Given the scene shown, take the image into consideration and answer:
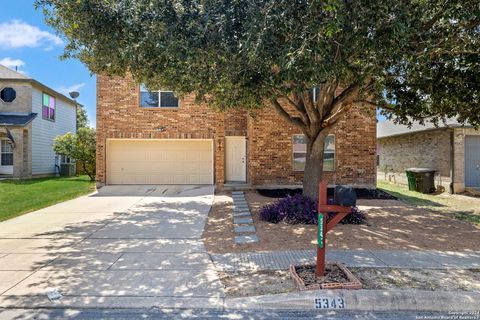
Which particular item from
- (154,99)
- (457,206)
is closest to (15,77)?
(154,99)

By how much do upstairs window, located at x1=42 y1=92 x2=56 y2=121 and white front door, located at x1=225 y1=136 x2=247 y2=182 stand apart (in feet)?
46.5

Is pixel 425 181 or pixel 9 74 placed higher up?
pixel 9 74

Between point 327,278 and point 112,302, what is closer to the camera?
point 112,302

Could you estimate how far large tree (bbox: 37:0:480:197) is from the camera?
16.2ft

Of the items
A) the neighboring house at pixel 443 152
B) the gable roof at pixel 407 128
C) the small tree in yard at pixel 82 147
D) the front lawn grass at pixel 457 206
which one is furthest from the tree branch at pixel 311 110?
the small tree in yard at pixel 82 147

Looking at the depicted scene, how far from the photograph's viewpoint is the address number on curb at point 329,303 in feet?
12.8

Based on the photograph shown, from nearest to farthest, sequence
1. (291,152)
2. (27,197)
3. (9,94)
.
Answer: (27,197) < (291,152) < (9,94)

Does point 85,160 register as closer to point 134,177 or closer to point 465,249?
point 134,177

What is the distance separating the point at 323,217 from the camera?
171 inches

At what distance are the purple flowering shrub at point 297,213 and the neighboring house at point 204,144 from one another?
5.19m

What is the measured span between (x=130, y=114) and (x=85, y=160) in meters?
5.64

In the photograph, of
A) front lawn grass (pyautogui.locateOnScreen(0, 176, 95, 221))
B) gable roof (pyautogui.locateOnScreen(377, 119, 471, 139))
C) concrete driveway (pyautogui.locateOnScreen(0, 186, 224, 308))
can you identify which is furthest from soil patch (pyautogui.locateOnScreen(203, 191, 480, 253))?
gable roof (pyautogui.locateOnScreen(377, 119, 471, 139))

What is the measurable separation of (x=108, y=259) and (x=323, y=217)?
3.62 m

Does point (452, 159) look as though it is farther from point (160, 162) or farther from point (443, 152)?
point (160, 162)
